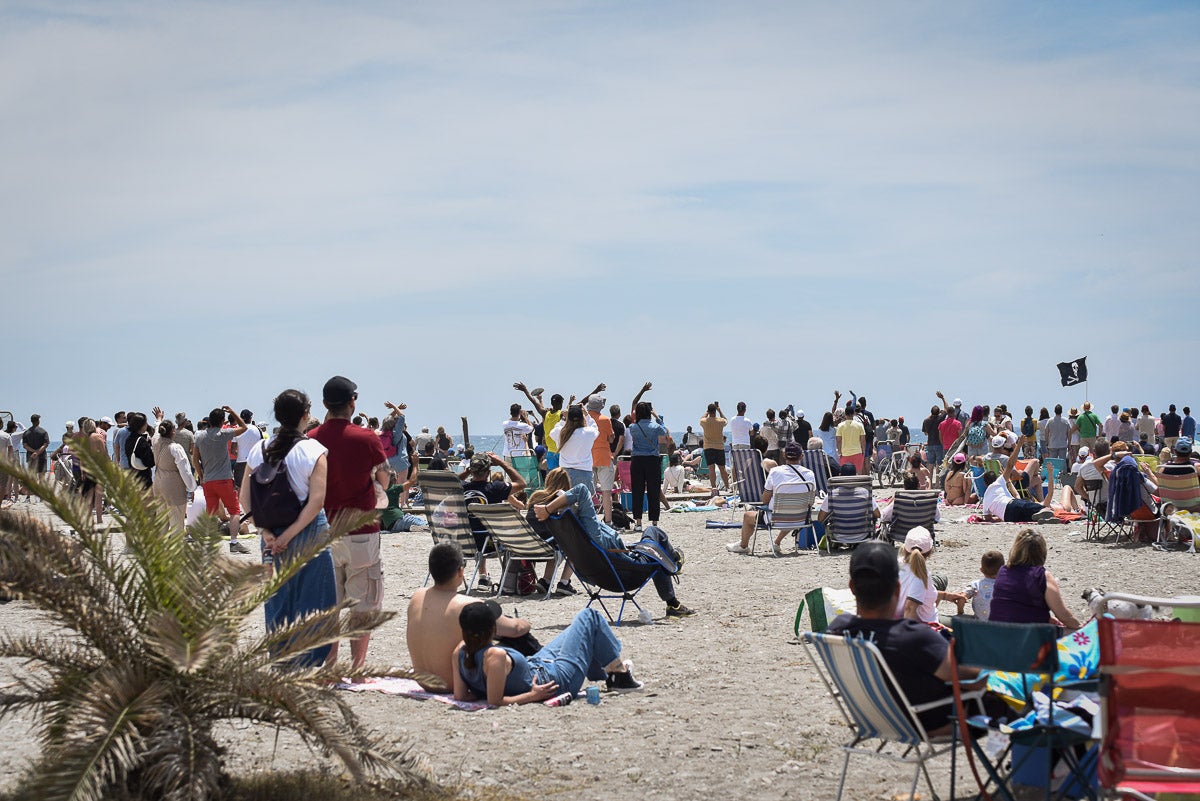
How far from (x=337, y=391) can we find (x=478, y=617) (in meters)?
1.41

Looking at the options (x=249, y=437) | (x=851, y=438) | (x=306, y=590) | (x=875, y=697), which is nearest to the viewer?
(x=875, y=697)

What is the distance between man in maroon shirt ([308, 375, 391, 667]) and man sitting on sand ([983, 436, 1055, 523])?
1169 cm

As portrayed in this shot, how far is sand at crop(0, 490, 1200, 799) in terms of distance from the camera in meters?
5.31

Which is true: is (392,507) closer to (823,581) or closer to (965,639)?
(823,581)

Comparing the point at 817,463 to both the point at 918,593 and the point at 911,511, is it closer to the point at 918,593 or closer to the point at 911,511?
the point at 911,511

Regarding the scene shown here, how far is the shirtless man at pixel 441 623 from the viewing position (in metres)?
6.80

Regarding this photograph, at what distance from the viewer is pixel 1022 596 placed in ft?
21.8

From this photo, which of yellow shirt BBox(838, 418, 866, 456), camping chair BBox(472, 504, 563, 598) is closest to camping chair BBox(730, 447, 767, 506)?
camping chair BBox(472, 504, 563, 598)

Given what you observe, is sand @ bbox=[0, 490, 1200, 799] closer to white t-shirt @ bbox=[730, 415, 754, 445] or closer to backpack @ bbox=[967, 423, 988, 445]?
backpack @ bbox=[967, 423, 988, 445]

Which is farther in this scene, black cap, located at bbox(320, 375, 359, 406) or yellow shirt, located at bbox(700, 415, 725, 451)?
yellow shirt, located at bbox(700, 415, 725, 451)

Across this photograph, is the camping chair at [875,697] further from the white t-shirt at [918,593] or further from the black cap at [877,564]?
the white t-shirt at [918,593]

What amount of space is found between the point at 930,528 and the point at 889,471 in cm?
1273

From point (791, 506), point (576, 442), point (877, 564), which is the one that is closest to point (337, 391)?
point (877, 564)

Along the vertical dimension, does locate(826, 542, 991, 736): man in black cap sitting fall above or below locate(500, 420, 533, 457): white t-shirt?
below
